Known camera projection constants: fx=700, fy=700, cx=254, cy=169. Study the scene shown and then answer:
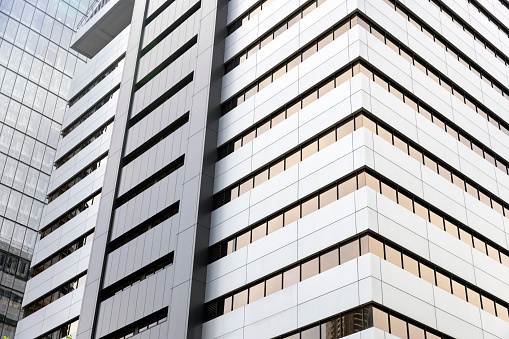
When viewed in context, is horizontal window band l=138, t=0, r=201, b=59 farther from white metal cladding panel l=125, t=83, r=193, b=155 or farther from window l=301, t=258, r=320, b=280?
window l=301, t=258, r=320, b=280

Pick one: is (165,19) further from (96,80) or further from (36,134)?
(36,134)

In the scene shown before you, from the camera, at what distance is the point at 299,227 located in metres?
38.3

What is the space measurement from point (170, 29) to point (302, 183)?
2537cm

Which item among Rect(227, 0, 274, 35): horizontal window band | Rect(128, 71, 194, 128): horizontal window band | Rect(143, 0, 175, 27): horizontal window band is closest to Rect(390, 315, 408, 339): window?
Rect(227, 0, 274, 35): horizontal window band

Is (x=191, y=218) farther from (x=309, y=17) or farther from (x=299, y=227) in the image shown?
(x=309, y=17)

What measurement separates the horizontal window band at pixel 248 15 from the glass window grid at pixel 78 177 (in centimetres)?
1667

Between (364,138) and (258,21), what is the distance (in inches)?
640

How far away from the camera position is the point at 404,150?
40531mm

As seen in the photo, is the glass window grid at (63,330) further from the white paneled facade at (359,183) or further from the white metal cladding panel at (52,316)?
the white paneled facade at (359,183)

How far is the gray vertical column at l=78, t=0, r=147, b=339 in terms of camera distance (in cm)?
4978

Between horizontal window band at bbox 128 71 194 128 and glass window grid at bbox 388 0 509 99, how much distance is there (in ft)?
54.0

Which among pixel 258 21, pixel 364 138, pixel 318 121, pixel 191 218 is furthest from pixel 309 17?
pixel 191 218

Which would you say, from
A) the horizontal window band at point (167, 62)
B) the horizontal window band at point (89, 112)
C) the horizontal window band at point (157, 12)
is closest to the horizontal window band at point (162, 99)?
→ the horizontal window band at point (167, 62)

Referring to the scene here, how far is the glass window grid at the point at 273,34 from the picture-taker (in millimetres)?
46688
